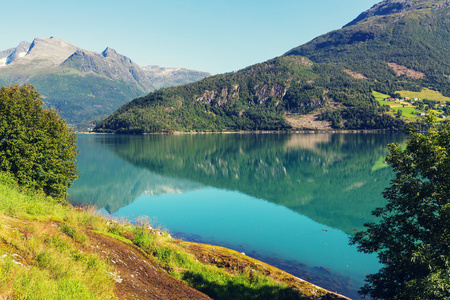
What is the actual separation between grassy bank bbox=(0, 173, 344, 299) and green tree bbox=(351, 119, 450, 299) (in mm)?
5065

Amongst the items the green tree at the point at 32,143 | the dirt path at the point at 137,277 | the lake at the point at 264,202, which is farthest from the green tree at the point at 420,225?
the green tree at the point at 32,143

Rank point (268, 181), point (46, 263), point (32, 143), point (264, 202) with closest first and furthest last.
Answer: point (46, 263)
point (32, 143)
point (264, 202)
point (268, 181)

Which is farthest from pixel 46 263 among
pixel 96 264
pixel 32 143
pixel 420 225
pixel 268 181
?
pixel 268 181

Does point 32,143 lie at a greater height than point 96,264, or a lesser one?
greater

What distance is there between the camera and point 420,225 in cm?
1528

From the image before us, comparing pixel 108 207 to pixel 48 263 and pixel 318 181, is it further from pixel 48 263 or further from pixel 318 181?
pixel 318 181

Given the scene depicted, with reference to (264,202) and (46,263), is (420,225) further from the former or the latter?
(264,202)

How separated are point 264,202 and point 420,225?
3647cm

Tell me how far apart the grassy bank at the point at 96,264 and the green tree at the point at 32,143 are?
4.00 m

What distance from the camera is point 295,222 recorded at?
40.1m

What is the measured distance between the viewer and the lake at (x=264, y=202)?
28047 mm

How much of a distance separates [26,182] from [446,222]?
32.6 m

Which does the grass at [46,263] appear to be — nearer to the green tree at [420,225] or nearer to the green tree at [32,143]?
the green tree at [420,225]

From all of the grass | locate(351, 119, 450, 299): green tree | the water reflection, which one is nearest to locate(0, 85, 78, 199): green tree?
the grass
